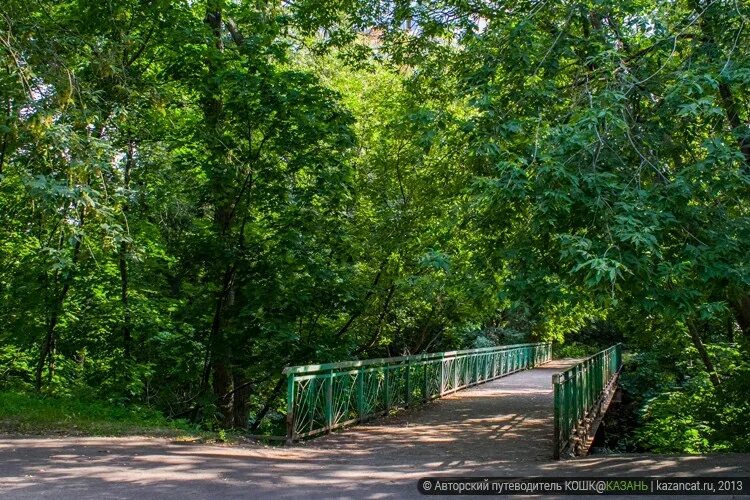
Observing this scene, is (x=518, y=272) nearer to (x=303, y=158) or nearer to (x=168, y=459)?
(x=168, y=459)

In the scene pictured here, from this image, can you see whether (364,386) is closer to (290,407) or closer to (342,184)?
(290,407)

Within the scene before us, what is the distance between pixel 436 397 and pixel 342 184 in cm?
644

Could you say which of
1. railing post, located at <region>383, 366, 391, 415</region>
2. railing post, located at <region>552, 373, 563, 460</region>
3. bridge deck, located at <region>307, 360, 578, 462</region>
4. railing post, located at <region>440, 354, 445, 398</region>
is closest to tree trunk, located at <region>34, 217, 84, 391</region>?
bridge deck, located at <region>307, 360, 578, 462</region>

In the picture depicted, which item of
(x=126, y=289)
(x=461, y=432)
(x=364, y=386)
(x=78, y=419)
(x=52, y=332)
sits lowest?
(x=461, y=432)

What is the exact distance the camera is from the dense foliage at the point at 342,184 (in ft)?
19.7

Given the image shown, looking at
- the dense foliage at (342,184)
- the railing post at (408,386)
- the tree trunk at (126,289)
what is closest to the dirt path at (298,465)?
the dense foliage at (342,184)

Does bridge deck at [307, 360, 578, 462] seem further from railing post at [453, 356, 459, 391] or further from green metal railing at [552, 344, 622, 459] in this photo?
railing post at [453, 356, 459, 391]

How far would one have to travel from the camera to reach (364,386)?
34.9 feet

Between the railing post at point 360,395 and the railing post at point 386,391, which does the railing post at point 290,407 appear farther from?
the railing post at point 386,391

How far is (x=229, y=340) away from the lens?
10.7 meters

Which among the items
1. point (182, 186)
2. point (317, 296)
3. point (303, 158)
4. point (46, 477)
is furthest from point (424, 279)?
point (46, 477)

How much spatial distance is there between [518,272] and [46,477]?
483cm

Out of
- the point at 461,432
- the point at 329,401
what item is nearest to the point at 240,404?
the point at 329,401

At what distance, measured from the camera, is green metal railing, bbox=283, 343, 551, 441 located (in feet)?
28.2
